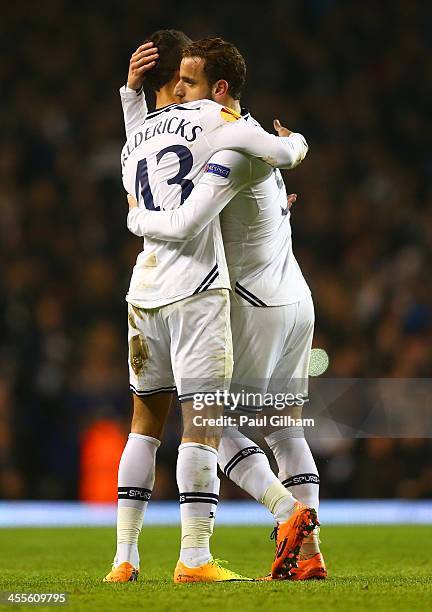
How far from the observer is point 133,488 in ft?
14.3

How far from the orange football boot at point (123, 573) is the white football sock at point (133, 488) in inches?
1.1

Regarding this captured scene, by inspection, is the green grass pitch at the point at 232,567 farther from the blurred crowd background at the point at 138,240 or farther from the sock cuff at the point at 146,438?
the blurred crowd background at the point at 138,240

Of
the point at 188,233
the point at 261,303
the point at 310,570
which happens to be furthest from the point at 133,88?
the point at 310,570

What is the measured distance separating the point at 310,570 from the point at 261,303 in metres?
0.96

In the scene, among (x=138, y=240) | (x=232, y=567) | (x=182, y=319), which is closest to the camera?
(x=182, y=319)

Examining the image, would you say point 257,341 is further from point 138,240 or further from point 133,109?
point 138,240

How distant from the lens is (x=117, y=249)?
11.4m

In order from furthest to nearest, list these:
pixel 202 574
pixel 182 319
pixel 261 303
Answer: pixel 261 303 < pixel 182 319 < pixel 202 574

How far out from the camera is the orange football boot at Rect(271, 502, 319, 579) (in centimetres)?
416

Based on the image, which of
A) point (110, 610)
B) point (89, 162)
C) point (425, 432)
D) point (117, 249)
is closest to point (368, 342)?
point (425, 432)

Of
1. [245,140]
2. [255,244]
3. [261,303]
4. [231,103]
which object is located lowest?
[261,303]

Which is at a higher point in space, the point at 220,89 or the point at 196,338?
the point at 220,89

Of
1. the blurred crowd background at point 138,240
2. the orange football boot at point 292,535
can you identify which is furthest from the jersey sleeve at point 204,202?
the blurred crowd background at point 138,240

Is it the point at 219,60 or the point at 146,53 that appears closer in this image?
the point at 219,60
